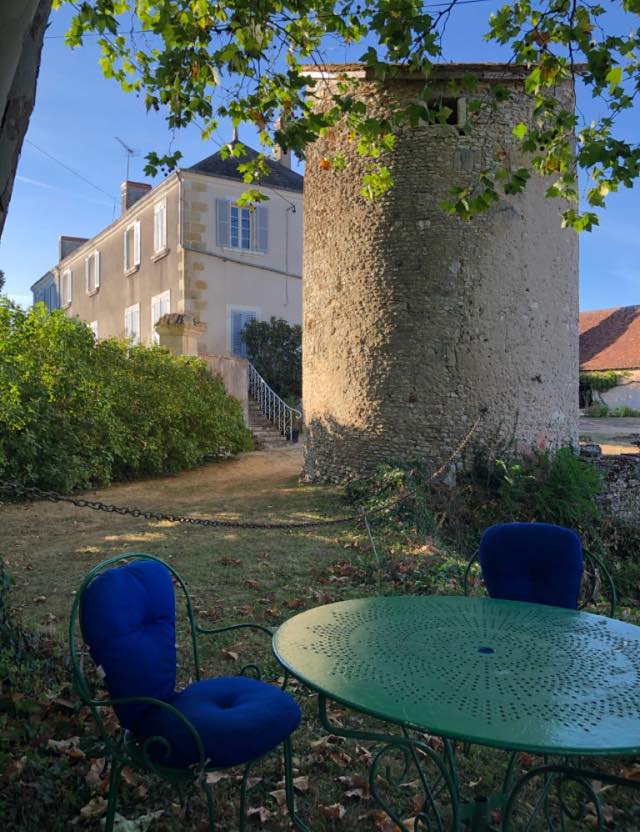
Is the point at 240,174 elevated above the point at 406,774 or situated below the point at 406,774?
above

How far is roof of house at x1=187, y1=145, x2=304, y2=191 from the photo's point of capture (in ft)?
60.3

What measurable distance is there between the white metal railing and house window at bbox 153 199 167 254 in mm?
5336

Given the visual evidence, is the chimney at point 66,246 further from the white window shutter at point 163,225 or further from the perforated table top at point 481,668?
the perforated table top at point 481,668

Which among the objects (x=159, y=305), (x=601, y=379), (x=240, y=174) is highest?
(x=240, y=174)

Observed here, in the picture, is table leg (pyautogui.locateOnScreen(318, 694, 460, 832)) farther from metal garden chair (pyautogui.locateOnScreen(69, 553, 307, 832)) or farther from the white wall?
the white wall

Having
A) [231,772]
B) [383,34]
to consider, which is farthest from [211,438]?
[231,772]

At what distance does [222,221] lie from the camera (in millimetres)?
18312

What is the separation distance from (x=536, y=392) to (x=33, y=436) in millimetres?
6967

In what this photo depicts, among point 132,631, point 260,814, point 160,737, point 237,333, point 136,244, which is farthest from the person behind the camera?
point 136,244

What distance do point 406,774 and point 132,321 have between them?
19.9 meters

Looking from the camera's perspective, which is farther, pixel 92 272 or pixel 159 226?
pixel 92 272

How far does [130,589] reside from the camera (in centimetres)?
232

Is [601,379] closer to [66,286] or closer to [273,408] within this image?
[273,408]

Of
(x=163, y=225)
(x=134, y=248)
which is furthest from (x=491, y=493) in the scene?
(x=134, y=248)
